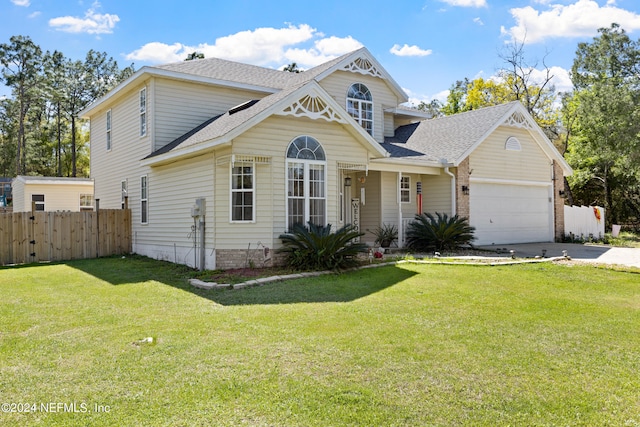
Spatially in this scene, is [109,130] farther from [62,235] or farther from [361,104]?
[361,104]

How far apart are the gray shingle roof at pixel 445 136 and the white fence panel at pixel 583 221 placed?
17.8ft

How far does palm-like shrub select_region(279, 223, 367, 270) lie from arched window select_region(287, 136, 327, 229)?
2.39 feet

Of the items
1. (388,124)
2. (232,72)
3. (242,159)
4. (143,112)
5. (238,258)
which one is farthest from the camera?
(388,124)

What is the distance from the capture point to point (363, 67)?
17234mm

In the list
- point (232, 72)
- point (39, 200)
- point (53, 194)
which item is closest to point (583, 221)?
point (232, 72)

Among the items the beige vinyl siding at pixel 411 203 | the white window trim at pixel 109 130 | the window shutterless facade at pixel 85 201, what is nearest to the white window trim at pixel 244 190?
the beige vinyl siding at pixel 411 203

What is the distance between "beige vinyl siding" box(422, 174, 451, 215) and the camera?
16.0 metres

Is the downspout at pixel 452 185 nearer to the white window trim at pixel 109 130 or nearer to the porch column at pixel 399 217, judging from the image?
the porch column at pixel 399 217

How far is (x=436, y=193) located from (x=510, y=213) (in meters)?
3.24

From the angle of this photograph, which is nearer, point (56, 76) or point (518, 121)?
point (518, 121)

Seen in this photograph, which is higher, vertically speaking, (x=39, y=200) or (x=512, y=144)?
(x=512, y=144)

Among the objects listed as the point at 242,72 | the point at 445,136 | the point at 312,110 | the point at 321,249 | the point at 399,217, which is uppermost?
the point at 242,72

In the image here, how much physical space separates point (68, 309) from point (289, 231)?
5179 millimetres

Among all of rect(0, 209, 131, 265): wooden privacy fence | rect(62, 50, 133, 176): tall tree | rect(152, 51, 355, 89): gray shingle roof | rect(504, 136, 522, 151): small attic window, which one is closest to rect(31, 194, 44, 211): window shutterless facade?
rect(0, 209, 131, 265): wooden privacy fence
